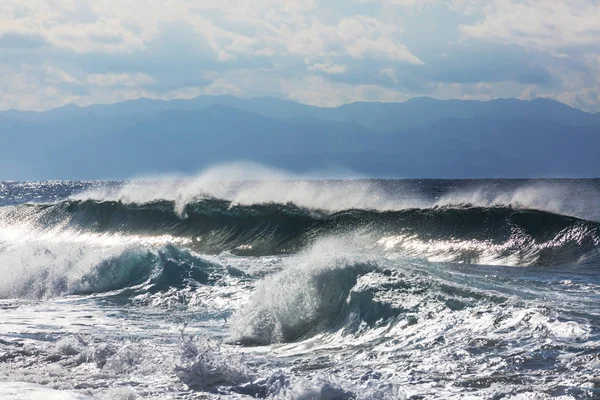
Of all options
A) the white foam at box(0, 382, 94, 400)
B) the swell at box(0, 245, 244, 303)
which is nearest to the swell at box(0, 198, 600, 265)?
the swell at box(0, 245, 244, 303)

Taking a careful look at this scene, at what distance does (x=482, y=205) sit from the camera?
83.3 feet

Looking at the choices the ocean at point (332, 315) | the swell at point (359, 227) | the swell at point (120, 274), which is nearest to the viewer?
the ocean at point (332, 315)

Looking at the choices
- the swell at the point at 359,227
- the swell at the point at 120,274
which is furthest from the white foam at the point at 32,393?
the swell at the point at 359,227

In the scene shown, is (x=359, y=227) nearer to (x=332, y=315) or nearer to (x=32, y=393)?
(x=332, y=315)

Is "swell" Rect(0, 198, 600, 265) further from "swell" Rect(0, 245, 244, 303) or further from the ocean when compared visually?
"swell" Rect(0, 245, 244, 303)

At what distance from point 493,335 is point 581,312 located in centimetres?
192

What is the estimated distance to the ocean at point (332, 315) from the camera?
26.9ft

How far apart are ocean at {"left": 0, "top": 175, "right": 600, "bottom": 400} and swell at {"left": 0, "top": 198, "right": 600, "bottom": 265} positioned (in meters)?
0.10

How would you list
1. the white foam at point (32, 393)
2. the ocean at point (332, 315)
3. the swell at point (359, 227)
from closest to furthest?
the white foam at point (32, 393)
the ocean at point (332, 315)
the swell at point (359, 227)

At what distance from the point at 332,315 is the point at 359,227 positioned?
14.5 meters

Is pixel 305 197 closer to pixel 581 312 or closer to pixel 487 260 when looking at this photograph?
pixel 487 260

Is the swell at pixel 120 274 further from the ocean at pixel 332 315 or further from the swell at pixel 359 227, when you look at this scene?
the swell at pixel 359 227

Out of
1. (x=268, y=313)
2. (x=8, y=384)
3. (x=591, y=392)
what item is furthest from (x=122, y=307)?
(x=591, y=392)

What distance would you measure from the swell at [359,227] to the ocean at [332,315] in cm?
10
